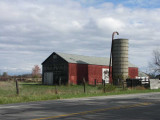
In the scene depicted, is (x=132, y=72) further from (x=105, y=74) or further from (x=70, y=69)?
(x=70, y=69)

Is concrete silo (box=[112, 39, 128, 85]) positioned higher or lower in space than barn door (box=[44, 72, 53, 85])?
higher

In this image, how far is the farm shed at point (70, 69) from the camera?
140 ft

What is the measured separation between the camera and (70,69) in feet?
139

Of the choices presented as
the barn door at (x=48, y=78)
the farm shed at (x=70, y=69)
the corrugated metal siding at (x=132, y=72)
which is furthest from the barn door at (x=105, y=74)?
the barn door at (x=48, y=78)

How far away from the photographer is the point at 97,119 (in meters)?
9.00

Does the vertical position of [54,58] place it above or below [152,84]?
above

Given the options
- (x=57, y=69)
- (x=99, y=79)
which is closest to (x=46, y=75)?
(x=57, y=69)

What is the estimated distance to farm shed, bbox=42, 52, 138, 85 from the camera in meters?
42.7

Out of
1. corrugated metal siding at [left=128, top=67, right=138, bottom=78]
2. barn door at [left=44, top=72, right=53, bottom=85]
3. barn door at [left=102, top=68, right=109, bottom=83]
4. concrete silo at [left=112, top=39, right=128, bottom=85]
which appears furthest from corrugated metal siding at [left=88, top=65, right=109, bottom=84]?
corrugated metal siding at [left=128, top=67, right=138, bottom=78]

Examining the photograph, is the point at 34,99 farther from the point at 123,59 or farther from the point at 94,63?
the point at 94,63

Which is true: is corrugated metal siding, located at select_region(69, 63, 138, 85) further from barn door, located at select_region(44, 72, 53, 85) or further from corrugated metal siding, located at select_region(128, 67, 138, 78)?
corrugated metal siding, located at select_region(128, 67, 138, 78)

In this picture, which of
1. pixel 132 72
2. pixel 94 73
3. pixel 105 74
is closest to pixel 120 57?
pixel 94 73

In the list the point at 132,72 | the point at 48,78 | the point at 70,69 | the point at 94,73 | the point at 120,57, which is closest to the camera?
the point at 120,57

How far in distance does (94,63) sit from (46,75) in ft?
29.7
